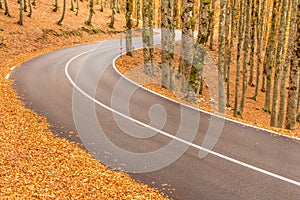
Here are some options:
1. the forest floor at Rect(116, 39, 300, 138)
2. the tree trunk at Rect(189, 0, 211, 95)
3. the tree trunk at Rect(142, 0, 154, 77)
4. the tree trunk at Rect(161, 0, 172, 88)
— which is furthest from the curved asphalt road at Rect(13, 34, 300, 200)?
the tree trunk at Rect(142, 0, 154, 77)

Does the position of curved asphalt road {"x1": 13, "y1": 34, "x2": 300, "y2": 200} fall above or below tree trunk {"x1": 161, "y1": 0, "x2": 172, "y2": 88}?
below

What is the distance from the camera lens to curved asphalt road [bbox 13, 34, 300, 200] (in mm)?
8156

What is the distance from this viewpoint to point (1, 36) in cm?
2812

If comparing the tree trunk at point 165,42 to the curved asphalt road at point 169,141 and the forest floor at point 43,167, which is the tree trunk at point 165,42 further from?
the forest floor at point 43,167

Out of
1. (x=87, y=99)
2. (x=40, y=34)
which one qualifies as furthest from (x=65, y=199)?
(x=40, y=34)

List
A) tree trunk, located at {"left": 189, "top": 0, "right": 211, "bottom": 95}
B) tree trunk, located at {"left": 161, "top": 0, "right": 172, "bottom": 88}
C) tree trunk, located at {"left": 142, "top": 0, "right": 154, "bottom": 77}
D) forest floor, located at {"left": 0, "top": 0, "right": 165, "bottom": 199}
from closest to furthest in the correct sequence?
1. forest floor, located at {"left": 0, "top": 0, "right": 165, "bottom": 199}
2. tree trunk, located at {"left": 189, "top": 0, "right": 211, "bottom": 95}
3. tree trunk, located at {"left": 161, "top": 0, "right": 172, "bottom": 88}
4. tree trunk, located at {"left": 142, "top": 0, "right": 154, "bottom": 77}

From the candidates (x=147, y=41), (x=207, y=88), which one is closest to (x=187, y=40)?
(x=147, y=41)

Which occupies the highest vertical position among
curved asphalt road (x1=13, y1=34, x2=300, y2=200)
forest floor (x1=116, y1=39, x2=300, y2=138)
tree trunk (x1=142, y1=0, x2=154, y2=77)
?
tree trunk (x1=142, y1=0, x2=154, y2=77)

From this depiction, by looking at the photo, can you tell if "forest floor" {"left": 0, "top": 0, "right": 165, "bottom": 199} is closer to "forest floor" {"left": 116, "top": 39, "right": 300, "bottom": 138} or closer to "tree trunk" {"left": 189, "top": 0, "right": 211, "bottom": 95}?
"tree trunk" {"left": 189, "top": 0, "right": 211, "bottom": 95}

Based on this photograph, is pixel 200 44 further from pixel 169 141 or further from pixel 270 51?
pixel 270 51

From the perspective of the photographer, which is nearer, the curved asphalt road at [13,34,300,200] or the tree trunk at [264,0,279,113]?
the curved asphalt road at [13,34,300,200]

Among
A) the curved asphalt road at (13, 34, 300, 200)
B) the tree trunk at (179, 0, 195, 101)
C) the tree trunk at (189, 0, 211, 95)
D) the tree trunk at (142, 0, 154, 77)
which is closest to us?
the curved asphalt road at (13, 34, 300, 200)

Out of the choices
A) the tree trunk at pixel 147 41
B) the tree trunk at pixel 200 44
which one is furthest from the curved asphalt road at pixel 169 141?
the tree trunk at pixel 147 41

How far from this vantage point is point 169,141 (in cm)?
1098
